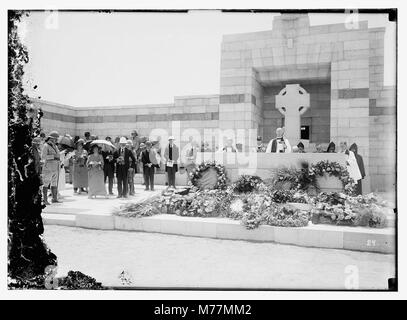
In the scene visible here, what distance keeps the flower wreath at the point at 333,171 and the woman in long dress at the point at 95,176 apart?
224 inches

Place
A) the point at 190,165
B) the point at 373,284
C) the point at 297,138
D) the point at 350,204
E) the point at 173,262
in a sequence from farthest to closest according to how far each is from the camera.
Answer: the point at 297,138 < the point at 190,165 < the point at 350,204 < the point at 173,262 < the point at 373,284

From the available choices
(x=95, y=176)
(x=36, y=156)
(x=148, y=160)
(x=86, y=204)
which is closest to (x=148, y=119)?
(x=148, y=160)

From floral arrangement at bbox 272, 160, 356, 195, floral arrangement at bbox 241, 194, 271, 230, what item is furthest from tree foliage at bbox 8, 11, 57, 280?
floral arrangement at bbox 272, 160, 356, 195

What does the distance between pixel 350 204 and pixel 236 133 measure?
7478 mm

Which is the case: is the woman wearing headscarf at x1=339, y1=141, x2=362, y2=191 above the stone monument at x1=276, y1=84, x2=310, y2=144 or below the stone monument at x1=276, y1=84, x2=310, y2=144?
below

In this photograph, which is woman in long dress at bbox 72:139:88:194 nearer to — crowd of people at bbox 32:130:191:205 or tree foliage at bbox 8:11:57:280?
crowd of people at bbox 32:130:191:205

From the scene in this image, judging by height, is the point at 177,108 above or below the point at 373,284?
above

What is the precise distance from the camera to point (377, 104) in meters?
12.6

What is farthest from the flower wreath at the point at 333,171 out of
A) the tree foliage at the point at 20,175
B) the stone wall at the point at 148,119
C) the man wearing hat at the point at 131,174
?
the stone wall at the point at 148,119

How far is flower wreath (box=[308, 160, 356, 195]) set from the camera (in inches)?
315

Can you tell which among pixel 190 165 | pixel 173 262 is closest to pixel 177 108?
pixel 190 165

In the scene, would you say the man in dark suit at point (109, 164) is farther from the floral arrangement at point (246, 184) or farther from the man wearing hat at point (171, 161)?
the floral arrangement at point (246, 184)

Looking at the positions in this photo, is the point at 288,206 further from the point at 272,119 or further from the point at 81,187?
the point at 272,119

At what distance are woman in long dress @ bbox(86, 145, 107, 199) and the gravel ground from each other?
303 cm
